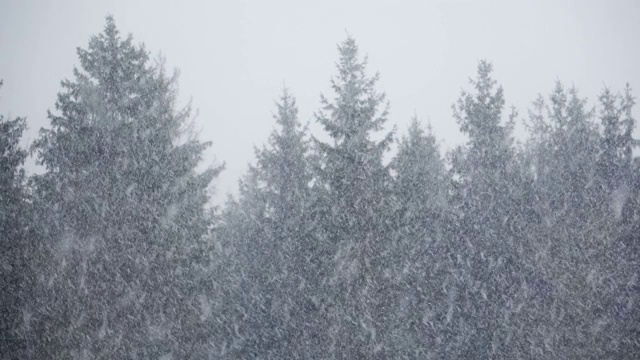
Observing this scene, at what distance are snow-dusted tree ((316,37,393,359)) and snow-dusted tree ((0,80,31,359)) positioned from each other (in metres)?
8.18

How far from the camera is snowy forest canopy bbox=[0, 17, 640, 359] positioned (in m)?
10.8

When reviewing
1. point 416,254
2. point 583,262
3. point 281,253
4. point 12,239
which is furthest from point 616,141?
point 12,239

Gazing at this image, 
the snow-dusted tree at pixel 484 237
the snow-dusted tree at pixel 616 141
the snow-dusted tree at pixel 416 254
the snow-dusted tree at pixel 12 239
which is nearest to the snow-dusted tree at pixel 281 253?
the snow-dusted tree at pixel 416 254

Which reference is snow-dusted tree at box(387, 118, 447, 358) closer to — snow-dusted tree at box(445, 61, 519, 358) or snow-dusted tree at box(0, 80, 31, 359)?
snow-dusted tree at box(445, 61, 519, 358)

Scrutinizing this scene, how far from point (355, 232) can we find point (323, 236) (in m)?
1.01

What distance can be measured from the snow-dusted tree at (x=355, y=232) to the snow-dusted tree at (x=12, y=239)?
8180 mm

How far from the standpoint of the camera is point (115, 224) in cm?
1099

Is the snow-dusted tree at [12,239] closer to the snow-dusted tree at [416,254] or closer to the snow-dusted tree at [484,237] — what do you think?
the snow-dusted tree at [416,254]

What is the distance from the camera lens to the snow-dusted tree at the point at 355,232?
1212 cm

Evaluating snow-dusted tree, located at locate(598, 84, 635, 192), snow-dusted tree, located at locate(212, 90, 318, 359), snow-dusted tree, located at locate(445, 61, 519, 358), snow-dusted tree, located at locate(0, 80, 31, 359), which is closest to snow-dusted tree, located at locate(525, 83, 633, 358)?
snow-dusted tree, located at locate(598, 84, 635, 192)

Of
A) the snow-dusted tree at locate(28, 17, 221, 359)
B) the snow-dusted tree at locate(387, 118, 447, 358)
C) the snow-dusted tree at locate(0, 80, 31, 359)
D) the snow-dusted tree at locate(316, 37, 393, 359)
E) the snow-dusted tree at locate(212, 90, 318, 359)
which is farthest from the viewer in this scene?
the snow-dusted tree at locate(212, 90, 318, 359)

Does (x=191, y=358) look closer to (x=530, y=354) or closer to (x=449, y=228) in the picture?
(x=449, y=228)

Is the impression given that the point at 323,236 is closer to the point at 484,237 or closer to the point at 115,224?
the point at 115,224

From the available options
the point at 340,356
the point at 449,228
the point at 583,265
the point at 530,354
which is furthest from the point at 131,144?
the point at 583,265
